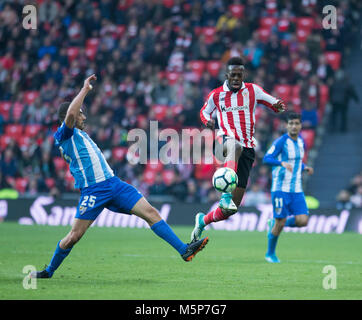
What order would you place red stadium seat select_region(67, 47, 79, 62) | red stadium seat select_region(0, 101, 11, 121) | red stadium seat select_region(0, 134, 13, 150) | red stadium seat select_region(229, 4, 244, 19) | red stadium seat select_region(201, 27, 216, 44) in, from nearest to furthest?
red stadium seat select_region(0, 134, 13, 150), red stadium seat select_region(201, 27, 216, 44), red stadium seat select_region(229, 4, 244, 19), red stadium seat select_region(0, 101, 11, 121), red stadium seat select_region(67, 47, 79, 62)

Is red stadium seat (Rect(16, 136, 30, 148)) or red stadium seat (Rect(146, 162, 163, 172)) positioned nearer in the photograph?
red stadium seat (Rect(146, 162, 163, 172))

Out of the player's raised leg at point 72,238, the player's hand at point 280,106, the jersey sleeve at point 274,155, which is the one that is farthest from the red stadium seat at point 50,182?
the player's raised leg at point 72,238

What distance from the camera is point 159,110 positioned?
22.9m

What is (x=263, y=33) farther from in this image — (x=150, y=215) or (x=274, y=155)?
(x=150, y=215)

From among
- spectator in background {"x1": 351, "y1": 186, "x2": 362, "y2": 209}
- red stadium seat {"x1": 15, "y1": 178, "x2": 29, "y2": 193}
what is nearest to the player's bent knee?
spectator in background {"x1": 351, "y1": 186, "x2": 362, "y2": 209}

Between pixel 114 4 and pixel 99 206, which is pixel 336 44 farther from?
pixel 99 206

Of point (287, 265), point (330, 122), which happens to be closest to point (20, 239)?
point (287, 265)

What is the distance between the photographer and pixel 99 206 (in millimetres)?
8805

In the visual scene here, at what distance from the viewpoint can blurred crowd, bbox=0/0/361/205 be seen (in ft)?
70.1

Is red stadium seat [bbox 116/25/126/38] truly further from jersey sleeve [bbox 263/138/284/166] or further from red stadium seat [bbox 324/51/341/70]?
jersey sleeve [bbox 263/138/284/166]

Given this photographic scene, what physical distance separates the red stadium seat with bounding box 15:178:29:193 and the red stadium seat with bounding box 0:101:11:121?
2893mm

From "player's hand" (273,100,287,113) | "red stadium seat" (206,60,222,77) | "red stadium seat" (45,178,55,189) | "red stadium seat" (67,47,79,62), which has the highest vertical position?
"red stadium seat" (67,47,79,62)

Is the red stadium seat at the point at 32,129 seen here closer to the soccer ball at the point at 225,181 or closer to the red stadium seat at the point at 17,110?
the red stadium seat at the point at 17,110

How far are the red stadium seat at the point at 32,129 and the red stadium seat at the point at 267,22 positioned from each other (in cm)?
746
